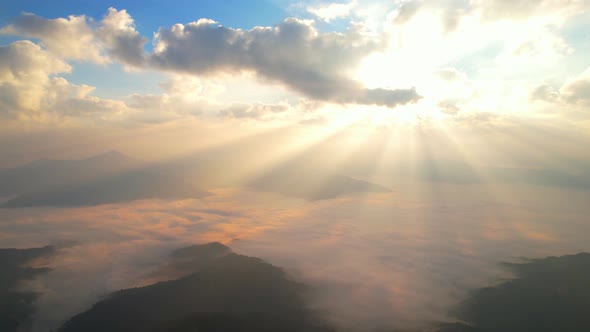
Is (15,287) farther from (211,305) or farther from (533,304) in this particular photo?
(533,304)

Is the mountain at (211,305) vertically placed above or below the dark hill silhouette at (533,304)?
above

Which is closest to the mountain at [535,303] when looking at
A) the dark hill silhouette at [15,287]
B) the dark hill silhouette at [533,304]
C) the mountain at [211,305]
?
the dark hill silhouette at [533,304]

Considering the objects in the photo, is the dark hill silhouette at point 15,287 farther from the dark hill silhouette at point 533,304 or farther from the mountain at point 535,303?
the mountain at point 535,303

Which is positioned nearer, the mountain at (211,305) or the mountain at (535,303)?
the mountain at (211,305)

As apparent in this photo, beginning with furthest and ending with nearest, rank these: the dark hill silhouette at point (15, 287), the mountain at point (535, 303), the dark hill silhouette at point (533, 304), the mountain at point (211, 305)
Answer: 1. the mountain at point (535, 303)
2. the dark hill silhouette at point (533, 304)
3. the dark hill silhouette at point (15, 287)
4. the mountain at point (211, 305)

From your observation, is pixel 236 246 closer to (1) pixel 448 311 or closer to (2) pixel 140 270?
(2) pixel 140 270

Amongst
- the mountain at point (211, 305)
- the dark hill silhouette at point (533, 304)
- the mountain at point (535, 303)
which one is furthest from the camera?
the mountain at point (535, 303)

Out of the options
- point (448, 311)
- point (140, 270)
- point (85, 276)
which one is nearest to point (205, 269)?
point (140, 270)

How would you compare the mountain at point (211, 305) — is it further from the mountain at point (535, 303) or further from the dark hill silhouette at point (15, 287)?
the mountain at point (535, 303)
